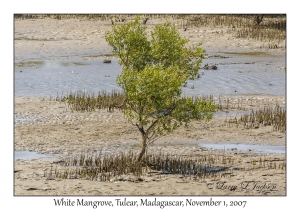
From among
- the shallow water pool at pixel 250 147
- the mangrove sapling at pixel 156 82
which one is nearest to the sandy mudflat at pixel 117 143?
the shallow water pool at pixel 250 147

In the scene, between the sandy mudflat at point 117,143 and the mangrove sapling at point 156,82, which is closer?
the sandy mudflat at point 117,143

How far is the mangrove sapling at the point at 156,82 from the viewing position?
16.2 meters

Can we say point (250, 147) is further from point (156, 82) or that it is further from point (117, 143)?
point (156, 82)

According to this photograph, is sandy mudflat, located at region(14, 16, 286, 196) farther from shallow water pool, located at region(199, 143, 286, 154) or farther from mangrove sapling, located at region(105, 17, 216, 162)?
mangrove sapling, located at region(105, 17, 216, 162)

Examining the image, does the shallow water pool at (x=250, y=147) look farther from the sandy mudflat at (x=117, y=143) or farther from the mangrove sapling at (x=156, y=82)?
the mangrove sapling at (x=156, y=82)

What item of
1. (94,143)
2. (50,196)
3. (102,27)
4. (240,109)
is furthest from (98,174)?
(102,27)

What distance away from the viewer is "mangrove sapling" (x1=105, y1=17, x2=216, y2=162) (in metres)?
16.2

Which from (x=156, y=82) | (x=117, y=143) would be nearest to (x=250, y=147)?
(x=117, y=143)

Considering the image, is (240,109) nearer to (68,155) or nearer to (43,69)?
(68,155)

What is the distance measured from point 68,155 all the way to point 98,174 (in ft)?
8.98

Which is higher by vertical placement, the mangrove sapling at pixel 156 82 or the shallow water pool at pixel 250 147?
the mangrove sapling at pixel 156 82

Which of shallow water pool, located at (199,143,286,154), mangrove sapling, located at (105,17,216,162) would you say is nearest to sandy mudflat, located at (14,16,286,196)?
shallow water pool, located at (199,143,286,154)

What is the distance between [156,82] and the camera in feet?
52.5
